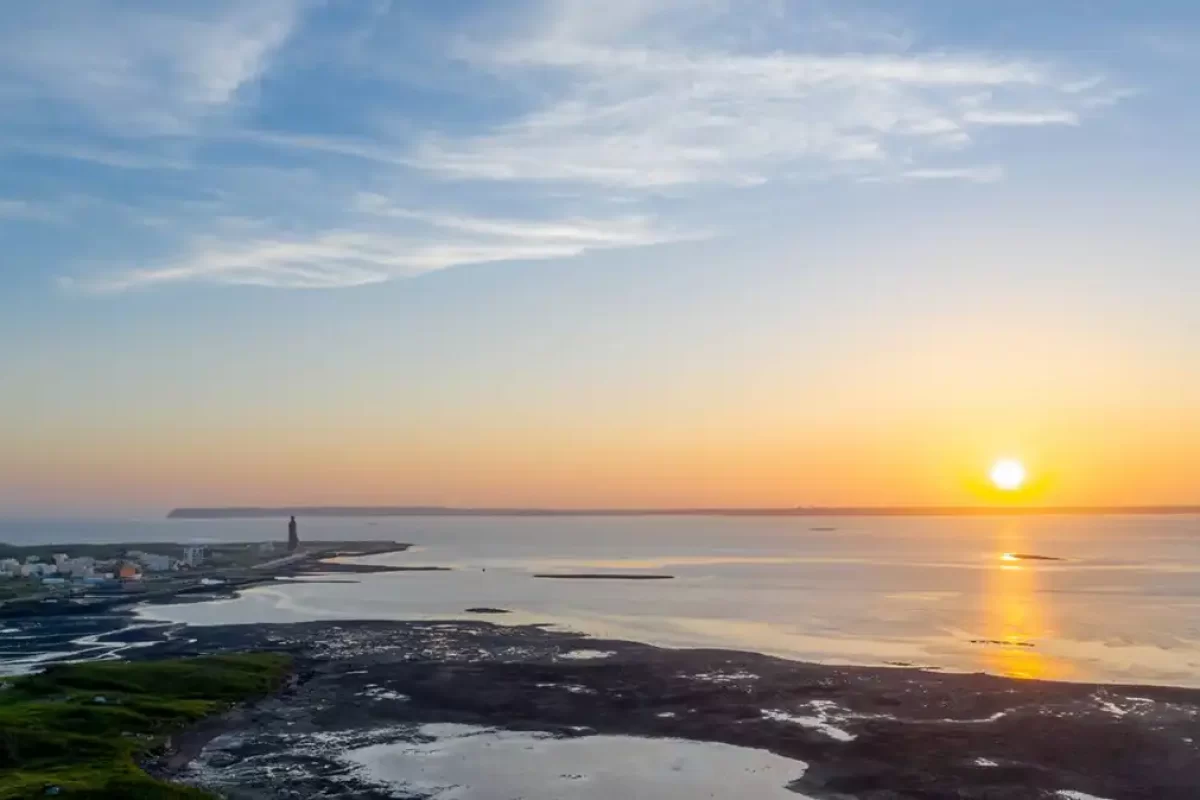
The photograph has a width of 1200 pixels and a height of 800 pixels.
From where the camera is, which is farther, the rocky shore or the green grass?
the rocky shore

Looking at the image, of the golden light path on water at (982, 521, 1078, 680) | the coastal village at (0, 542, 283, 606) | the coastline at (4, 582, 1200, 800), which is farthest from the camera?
the coastal village at (0, 542, 283, 606)

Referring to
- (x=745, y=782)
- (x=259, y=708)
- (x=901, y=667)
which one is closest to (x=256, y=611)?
(x=259, y=708)

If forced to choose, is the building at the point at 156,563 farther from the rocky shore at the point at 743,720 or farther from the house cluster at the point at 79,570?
the rocky shore at the point at 743,720

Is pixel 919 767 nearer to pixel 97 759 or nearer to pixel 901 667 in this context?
pixel 901 667

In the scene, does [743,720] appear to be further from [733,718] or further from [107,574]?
[107,574]

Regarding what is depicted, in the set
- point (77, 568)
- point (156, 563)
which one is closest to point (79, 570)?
point (77, 568)

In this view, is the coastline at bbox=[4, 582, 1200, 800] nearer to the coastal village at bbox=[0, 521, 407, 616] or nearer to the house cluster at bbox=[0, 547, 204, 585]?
the coastal village at bbox=[0, 521, 407, 616]

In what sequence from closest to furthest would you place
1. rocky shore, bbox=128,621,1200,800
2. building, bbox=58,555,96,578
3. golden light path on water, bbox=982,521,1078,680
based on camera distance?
rocky shore, bbox=128,621,1200,800
golden light path on water, bbox=982,521,1078,680
building, bbox=58,555,96,578

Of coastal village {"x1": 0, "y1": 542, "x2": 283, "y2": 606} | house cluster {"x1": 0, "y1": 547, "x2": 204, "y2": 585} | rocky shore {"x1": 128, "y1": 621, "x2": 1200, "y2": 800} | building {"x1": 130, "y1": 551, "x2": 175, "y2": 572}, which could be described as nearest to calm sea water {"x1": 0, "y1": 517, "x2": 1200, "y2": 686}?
rocky shore {"x1": 128, "y1": 621, "x2": 1200, "y2": 800}
